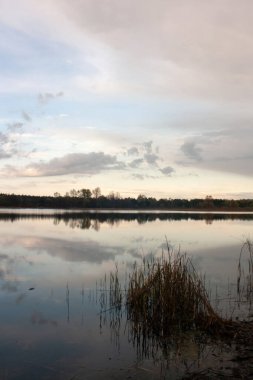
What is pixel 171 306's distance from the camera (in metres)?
7.40

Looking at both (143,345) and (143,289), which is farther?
(143,289)

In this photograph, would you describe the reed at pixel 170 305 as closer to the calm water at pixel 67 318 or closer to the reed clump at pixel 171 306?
the reed clump at pixel 171 306

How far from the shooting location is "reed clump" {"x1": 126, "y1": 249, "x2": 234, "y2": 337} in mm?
7058

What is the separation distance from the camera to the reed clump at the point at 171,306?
7.06m

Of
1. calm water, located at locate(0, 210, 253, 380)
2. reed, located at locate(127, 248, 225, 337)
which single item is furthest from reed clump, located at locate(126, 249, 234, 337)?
calm water, located at locate(0, 210, 253, 380)

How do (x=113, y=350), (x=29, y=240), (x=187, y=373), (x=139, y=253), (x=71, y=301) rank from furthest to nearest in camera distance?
(x=29, y=240) → (x=139, y=253) → (x=71, y=301) → (x=113, y=350) → (x=187, y=373)

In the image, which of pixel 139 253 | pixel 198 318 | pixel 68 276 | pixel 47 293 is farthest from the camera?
pixel 139 253

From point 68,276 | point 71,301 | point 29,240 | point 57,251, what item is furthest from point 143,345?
point 29,240

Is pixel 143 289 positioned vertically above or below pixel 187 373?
above

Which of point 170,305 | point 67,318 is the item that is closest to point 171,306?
point 170,305

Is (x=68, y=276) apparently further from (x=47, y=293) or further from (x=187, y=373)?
(x=187, y=373)

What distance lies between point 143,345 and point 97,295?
10.1ft

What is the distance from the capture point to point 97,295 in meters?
9.34

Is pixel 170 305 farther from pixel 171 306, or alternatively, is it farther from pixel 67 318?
pixel 67 318
